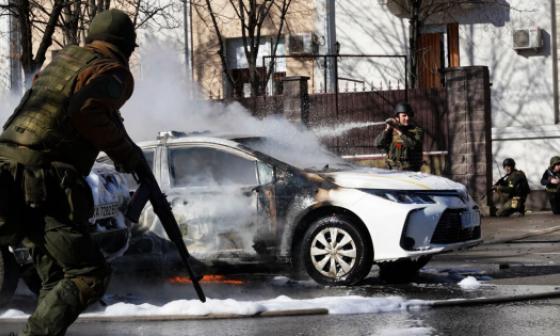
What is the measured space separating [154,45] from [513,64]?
7.77 meters

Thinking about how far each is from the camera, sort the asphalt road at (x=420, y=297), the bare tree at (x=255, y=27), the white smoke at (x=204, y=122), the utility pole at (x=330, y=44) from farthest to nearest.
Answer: the utility pole at (x=330, y=44)
the bare tree at (x=255, y=27)
the white smoke at (x=204, y=122)
the asphalt road at (x=420, y=297)

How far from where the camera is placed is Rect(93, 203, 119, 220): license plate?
880 cm

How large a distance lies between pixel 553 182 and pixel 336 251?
34.6 ft

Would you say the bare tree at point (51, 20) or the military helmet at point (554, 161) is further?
the military helmet at point (554, 161)

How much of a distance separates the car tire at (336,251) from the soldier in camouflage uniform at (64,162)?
4220 mm

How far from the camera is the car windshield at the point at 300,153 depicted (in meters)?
10.1

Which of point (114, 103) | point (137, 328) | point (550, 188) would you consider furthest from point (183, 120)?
point (550, 188)

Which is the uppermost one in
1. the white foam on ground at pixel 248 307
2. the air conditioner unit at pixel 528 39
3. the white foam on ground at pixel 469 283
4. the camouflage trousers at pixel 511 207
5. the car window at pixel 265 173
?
the air conditioner unit at pixel 528 39

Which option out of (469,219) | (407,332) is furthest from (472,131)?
(407,332)

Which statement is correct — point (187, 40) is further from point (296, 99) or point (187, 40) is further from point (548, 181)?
point (548, 181)

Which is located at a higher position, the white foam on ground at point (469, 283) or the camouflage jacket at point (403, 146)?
the camouflage jacket at point (403, 146)

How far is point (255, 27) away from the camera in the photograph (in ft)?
77.2

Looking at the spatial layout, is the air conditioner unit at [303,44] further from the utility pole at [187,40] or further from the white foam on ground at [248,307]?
the white foam on ground at [248,307]

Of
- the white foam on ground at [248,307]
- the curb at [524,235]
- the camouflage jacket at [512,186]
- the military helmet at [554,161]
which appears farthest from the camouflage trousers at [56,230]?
the military helmet at [554,161]
